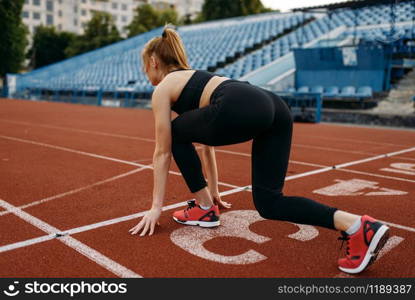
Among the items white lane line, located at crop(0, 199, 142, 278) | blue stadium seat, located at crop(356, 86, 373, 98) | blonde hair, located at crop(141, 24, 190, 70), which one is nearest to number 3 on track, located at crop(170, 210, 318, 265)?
white lane line, located at crop(0, 199, 142, 278)

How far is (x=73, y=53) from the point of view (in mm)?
54719

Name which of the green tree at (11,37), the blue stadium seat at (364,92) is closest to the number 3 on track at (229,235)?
the blue stadium seat at (364,92)

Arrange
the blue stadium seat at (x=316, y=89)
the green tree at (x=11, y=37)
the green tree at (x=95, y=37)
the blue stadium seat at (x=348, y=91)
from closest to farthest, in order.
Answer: the blue stadium seat at (x=348, y=91) → the blue stadium seat at (x=316, y=89) → the green tree at (x=11, y=37) → the green tree at (x=95, y=37)

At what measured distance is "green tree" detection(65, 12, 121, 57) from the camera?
5400 centimetres

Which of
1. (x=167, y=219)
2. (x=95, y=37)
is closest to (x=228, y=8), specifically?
(x=95, y=37)

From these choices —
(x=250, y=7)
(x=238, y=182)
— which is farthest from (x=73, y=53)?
(x=238, y=182)

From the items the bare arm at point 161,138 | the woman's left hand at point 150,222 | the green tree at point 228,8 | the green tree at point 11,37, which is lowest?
the woman's left hand at point 150,222

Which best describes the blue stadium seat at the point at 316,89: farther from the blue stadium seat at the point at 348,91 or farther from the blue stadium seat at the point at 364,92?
the blue stadium seat at the point at 364,92

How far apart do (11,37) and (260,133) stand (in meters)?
44.0

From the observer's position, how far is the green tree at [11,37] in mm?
39084

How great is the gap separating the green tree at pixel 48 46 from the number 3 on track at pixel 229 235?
6003 cm

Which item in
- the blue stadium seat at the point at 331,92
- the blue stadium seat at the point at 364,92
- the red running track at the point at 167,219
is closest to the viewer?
the red running track at the point at 167,219

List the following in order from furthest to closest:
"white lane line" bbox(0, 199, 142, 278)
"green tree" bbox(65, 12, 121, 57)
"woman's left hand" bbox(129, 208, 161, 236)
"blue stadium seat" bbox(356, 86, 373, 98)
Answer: "green tree" bbox(65, 12, 121, 57)
"blue stadium seat" bbox(356, 86, 373, 98)
"woman's left hand" bbox(129, 208, 161, 236)
"white lane line" bbox(0, 199, 142, 278)

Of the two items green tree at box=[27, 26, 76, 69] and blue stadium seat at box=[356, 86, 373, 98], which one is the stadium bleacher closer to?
blue stadium seat at box=[356, 86, 373, 98]
